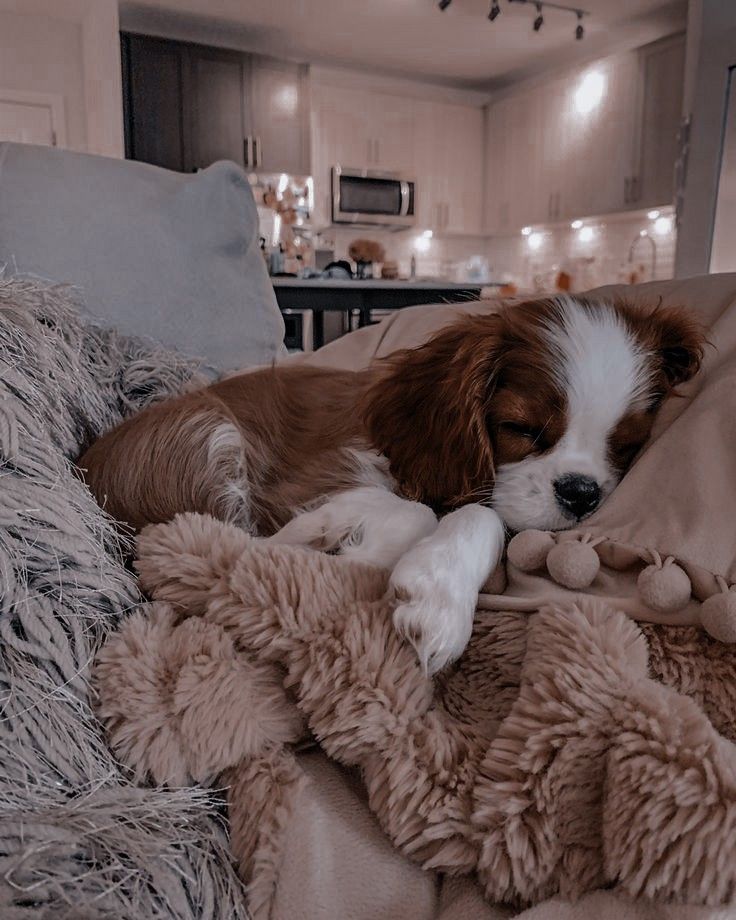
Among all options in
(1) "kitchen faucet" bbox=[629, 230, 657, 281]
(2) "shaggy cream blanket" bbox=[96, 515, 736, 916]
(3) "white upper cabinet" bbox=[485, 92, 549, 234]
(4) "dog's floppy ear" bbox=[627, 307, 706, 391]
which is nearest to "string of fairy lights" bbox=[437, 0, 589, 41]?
(3) "white upper cabinet" bbox=[485, 92, 549, 234]

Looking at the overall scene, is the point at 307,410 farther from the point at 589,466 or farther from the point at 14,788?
the point at 14,788

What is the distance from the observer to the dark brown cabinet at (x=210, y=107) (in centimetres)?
706

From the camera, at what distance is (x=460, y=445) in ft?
3.61

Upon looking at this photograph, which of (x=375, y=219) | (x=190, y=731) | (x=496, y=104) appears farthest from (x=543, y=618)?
(x=496, y=104)

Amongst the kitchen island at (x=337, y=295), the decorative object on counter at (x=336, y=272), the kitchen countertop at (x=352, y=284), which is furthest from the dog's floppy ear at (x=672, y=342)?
the decorative object on counter at (x=336, y=272)

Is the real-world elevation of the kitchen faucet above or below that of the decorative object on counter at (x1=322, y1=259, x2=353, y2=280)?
above

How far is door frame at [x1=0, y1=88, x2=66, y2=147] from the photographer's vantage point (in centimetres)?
702

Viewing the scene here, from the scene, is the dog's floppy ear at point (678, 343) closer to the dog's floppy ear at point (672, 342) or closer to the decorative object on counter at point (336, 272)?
the dog's floppy ear at point (672, 342)

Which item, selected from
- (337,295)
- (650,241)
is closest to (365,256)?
(650,241)

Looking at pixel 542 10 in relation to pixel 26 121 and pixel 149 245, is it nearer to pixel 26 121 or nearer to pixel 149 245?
pixel 26 121

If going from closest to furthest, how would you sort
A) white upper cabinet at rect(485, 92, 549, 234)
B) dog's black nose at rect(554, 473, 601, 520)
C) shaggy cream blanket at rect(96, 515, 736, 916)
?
shaggy cream blanket at rect(96, 515, 736, 916) < dog's black nose at rect(554, 473, 601, 520) < white upper cabinet at rect(485, 92, 549, 234)

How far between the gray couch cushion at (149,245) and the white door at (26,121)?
6.08 m

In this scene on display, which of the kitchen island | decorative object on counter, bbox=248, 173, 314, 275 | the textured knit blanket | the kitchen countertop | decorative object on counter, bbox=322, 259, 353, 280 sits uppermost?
decorative object on counter, bbox=248, 173, 314, 275

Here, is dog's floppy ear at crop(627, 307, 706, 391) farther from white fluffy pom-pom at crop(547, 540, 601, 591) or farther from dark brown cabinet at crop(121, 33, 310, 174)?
dark brown cabinet at crop(121, 33, 310, 174)
